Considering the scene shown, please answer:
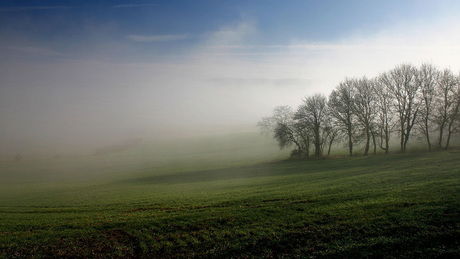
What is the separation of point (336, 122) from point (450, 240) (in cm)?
5224

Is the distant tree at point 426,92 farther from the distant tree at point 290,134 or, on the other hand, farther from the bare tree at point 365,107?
the distant tree at point 290,134

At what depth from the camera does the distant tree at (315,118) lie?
65.9m

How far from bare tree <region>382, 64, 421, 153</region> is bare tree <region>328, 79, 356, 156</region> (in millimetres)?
8718

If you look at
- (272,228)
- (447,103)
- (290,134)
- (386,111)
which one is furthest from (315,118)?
(272,228)

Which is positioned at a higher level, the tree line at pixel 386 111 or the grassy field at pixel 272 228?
the tree line at pixel 386 111

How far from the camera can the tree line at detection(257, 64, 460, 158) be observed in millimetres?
52344

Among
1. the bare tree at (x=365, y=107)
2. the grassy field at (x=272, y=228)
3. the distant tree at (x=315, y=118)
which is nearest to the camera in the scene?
the grassy field at (x=272, y=228)

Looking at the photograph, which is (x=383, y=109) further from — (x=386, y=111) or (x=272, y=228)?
(x=272, y=228)

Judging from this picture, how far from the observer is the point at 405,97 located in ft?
179

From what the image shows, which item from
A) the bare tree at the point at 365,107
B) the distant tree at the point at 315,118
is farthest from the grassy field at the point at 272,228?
the distant tree at the point at 315,118

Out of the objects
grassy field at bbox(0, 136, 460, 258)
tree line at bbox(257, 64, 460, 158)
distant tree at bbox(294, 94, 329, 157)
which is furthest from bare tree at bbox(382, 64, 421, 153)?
grassy field at bbox(0, 136, 460, 258)

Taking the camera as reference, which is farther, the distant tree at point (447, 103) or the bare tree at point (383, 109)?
the bare tree at point (383, 109)

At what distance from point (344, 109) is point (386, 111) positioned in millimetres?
9168

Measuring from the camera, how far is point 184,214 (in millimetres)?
17703
